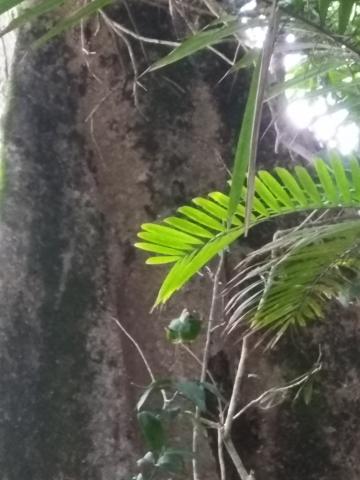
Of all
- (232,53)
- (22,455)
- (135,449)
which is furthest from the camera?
(232,53)

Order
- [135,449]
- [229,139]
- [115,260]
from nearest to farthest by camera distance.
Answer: [135,449] < [115,260] < [229,139]

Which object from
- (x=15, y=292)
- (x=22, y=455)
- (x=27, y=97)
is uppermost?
(x=27, y=97)

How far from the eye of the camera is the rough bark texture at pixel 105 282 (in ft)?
4.80

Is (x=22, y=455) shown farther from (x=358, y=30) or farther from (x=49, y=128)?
(x=358, y=30)

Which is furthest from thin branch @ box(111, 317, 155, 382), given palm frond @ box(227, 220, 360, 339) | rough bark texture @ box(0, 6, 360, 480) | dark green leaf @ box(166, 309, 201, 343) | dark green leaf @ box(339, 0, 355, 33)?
dark green leaf @ box(339, 0, 355, 33)

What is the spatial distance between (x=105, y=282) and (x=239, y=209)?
0.51m

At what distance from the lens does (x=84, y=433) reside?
4.80 feet

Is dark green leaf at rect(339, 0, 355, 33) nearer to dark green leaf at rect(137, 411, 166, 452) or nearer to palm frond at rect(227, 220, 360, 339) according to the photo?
palm frond at rect(227, 220, 360, 339)

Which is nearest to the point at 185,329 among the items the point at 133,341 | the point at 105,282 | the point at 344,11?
the point at 133,341

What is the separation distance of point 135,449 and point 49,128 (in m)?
0.69

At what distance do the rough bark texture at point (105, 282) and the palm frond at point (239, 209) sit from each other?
0.36 m

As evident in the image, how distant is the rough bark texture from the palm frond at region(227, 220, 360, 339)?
280 mm

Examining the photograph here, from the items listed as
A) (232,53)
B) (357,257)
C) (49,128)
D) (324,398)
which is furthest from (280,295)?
(232,53)

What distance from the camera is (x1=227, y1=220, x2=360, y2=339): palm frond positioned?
1205 mm
